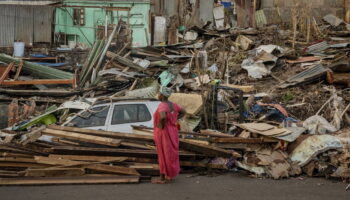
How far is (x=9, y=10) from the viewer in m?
21.4

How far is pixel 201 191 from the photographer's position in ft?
25.0

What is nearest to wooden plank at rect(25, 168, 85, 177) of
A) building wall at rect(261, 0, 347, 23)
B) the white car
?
the white car

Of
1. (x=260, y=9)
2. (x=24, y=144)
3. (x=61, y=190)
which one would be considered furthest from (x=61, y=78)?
(x=260, y=9)

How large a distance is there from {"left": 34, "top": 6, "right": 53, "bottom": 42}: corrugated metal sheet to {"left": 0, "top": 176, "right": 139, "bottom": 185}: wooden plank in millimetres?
15113

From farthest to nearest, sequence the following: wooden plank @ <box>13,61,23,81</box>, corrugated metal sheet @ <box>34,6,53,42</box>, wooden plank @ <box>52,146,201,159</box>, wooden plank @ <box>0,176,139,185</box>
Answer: corrugated metal sheet @ <box>34,6,53,42</box>, wooden plank @ <box>13,61,23,81</box>, wooden plank @ <box>52,146,201,159</box>, wooden plank @ <box>0,176,139,185</box>

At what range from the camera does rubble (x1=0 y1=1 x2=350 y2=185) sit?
8.49 meters

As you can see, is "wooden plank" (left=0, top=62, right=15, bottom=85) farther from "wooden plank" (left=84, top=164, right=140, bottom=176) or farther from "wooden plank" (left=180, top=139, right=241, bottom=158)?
"wooden plank" (left=180, top=139, right=241, bottom=158)

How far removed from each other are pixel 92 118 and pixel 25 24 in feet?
44.5

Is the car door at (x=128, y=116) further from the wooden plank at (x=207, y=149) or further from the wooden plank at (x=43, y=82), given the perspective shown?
the wooden plank at (x=43, y=82)

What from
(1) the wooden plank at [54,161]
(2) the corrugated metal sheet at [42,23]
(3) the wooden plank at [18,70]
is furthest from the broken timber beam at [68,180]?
(2) the corrugated metal sheet at [42,23]

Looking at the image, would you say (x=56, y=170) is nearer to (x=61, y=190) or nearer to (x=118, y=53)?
(x=61, y=190)

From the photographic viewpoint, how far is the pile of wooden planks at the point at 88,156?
8.16 metres

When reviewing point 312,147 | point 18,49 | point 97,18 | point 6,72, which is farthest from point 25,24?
point 312,147

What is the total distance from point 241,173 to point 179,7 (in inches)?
650
